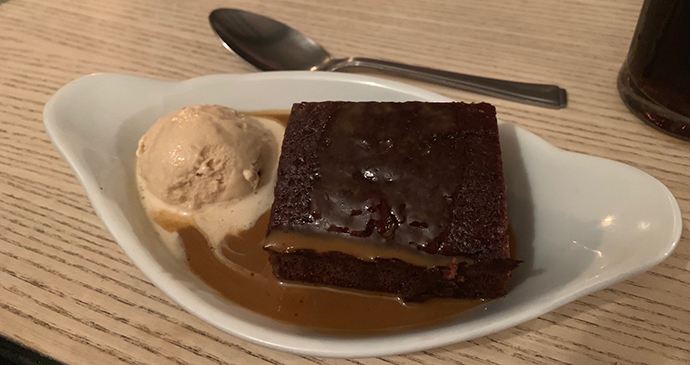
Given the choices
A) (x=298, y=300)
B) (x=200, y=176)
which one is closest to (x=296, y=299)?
(x=298, y=300)

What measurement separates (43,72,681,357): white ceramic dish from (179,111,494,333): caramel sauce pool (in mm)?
31

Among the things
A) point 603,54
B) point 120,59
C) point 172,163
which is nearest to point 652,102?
point 603,54

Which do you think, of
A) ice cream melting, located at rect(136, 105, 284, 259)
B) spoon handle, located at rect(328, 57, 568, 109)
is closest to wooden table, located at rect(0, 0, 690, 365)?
spoon handle, located at rect(328, 57, 568, 109)

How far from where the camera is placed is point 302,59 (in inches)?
65.9

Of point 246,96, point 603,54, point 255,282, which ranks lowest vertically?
point 255,282

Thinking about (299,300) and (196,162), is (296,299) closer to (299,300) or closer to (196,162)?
(299,300)

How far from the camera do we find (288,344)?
2.62 feet

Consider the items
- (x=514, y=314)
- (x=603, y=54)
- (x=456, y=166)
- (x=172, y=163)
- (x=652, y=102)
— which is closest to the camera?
(x=514, y=314)

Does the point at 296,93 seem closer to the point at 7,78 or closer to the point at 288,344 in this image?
the point at 288,344

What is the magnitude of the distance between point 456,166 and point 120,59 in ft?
4.98

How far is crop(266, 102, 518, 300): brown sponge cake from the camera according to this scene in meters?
0.87

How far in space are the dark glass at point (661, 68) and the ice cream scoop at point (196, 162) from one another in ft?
3.93

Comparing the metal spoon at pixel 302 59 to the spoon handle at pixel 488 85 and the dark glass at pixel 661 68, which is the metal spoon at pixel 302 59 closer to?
the spoon handle at pixel 488 85

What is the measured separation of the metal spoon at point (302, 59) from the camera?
1463 mm
